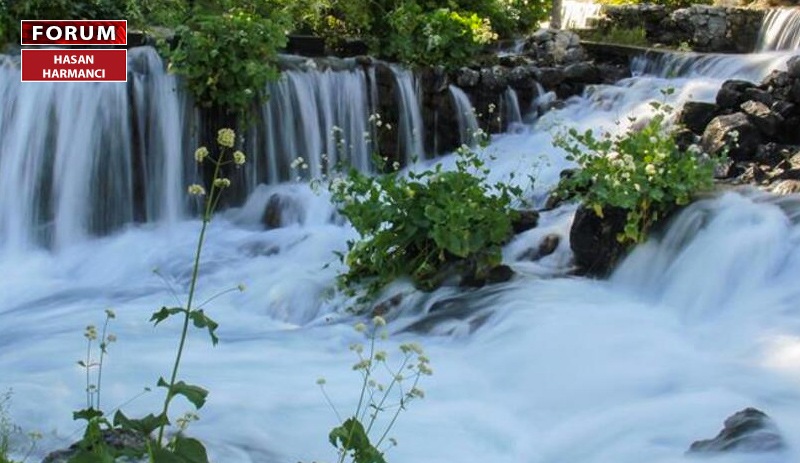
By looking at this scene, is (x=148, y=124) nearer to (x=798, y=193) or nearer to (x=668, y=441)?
(x=798, y=193)

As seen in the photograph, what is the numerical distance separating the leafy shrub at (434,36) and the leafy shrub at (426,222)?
14.9 feet

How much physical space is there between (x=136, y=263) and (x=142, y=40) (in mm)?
2861

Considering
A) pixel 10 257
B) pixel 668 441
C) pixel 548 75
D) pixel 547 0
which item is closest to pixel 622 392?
pixel 668 441

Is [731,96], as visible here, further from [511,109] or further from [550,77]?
[511,109]

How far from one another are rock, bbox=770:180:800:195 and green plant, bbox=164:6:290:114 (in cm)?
445

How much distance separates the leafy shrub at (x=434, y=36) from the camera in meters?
11.2

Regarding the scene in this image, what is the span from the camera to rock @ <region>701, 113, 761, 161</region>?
8539 mm

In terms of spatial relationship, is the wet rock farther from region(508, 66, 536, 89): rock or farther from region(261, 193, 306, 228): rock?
region(508, 66, 536, 89): rock

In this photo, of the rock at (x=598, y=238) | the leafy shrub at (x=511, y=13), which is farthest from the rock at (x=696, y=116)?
the leafy shrub at (x=511, y=13)

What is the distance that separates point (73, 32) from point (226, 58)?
1.88m

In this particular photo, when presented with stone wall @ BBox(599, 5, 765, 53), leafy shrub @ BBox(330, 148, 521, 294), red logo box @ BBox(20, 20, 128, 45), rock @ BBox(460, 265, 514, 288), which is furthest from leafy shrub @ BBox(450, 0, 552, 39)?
rock @ BBox(460, 265, 514, 288)

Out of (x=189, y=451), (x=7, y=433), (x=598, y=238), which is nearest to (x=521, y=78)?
(x=598, y=238)

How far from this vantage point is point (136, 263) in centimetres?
855

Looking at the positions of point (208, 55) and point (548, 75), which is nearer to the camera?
point (208, 55)
